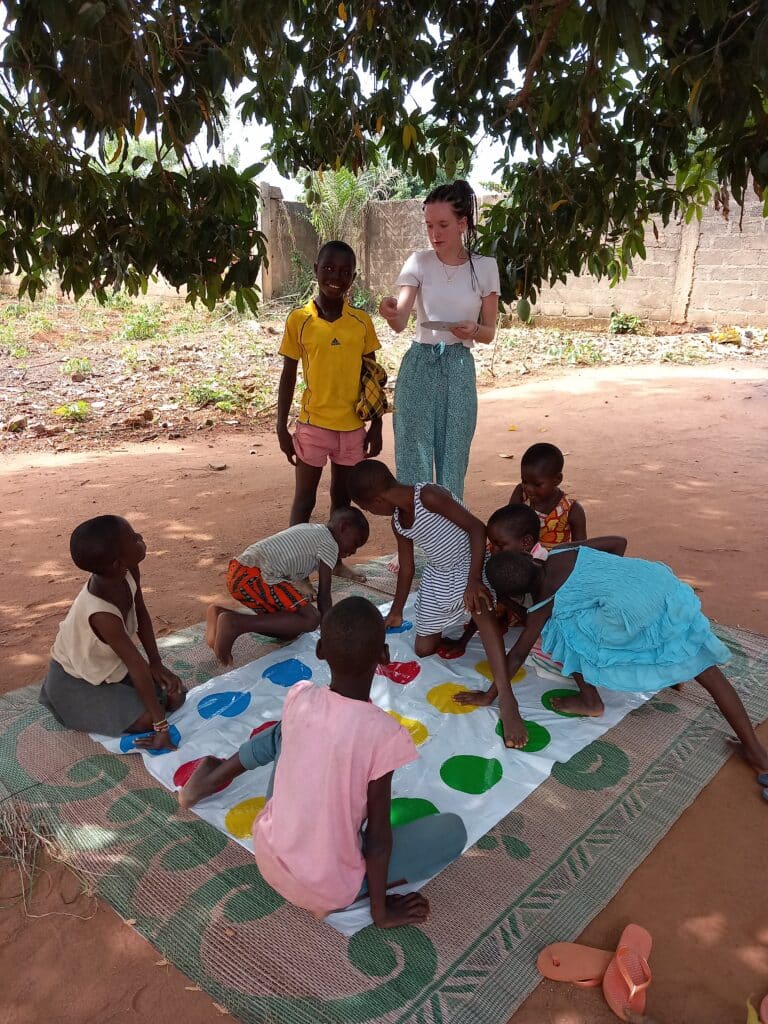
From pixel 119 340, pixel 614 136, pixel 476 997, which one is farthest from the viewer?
pixel 119 340

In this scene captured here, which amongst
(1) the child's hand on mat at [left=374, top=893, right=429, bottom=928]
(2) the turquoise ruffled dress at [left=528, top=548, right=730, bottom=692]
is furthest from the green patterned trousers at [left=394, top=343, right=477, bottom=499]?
(1) the child's hand on mat at [left=374, top=893, right=429, bottom=928]

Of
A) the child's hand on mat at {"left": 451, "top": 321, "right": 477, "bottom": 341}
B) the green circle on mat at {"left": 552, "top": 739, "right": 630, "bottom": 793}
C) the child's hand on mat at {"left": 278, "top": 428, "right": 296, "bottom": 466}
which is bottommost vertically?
the green circle on mat at {"left": 552, "top": 739, "right": 630, "bottom": 793}

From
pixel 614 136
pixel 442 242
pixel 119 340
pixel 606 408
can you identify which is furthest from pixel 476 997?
pixel 119 340

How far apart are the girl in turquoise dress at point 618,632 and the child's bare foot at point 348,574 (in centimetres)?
120

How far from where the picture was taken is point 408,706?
2.56m

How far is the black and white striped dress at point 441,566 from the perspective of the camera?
280cm

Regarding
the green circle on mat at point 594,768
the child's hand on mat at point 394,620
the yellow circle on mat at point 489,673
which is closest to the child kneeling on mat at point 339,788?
the green circle on mat at point 594,768

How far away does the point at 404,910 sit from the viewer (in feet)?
5.56

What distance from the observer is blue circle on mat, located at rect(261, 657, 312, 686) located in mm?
2711

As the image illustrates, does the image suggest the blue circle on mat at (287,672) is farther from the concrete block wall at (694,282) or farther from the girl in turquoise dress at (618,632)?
the concrete block wall at (694,282)

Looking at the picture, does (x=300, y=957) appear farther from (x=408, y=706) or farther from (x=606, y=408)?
(x=606, y=408)

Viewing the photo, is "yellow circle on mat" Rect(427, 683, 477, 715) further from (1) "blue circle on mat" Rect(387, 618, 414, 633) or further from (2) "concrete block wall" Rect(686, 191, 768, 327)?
(2) "concrete block wall" Rect(686, 191, 768, 327)

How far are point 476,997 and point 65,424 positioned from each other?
6.22 m

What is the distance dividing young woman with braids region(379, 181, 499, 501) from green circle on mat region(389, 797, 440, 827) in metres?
1.63
